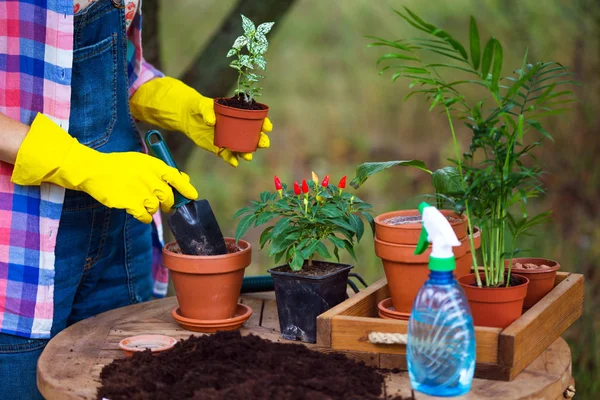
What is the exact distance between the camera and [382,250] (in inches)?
59.1

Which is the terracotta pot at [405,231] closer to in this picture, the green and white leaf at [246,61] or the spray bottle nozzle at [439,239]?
the spray bottle nozzle at [439,239]

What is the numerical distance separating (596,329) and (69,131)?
229 centimetres

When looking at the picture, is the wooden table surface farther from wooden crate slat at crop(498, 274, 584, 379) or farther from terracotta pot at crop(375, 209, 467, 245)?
terracotta pot at crop(375, 209, 467, 245)

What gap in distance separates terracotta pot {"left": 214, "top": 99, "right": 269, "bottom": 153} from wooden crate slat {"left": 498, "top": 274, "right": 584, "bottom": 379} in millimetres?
804

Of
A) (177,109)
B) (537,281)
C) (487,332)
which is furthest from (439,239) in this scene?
(177,109)

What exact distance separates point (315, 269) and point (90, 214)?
0.59 meters

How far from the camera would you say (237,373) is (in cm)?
129

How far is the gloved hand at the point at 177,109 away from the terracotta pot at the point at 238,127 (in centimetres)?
8

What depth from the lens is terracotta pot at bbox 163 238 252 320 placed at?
5.21 feet

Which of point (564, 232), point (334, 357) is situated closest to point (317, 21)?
point (564, 232)

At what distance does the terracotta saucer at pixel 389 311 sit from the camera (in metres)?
1.51

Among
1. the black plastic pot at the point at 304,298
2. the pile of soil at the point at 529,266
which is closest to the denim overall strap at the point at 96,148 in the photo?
the black plastic pot at the point at 304,298

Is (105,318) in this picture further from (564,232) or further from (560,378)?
(564,232)

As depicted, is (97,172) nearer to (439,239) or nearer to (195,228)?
(195,228)
